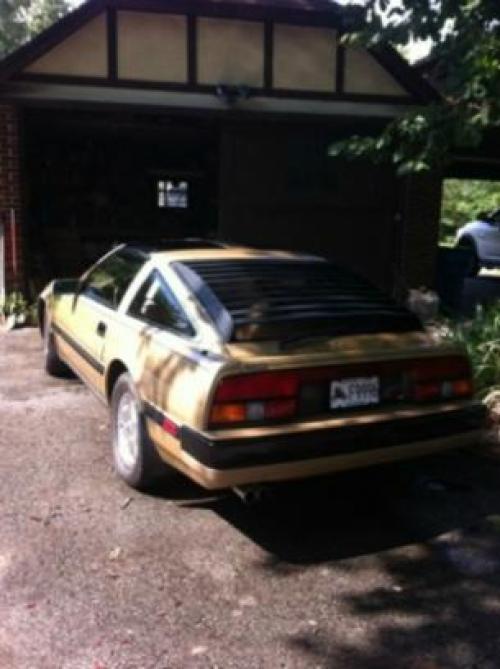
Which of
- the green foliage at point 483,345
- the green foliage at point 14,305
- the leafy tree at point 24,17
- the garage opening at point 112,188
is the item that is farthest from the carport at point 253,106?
the leafy tree at point 24,17

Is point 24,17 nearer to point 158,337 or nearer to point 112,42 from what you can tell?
point 112,42

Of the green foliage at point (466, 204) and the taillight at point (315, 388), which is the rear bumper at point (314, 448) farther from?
the green foliage at point (466, 204)

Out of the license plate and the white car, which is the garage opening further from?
the license plate

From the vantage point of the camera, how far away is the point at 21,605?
336 centimetres

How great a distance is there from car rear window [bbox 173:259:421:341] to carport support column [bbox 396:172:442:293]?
674 centimetres

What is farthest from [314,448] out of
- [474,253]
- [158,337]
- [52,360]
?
[474,253]

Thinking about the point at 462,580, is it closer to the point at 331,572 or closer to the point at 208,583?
the point at 331,572

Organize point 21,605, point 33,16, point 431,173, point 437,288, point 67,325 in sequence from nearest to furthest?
point 21,605 → point 67,325 → point 431,173 → point 437,288 → point 33,16

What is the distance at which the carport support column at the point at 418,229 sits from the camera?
11570 millimetres

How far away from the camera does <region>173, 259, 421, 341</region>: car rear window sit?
420 cm

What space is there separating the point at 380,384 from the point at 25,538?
199cm

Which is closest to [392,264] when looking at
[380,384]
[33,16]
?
[380,384]

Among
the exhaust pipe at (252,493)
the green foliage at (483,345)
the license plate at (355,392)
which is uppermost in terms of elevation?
the license plate at (355,392)

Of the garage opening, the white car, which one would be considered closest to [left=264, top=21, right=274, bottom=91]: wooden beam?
the garage opening
